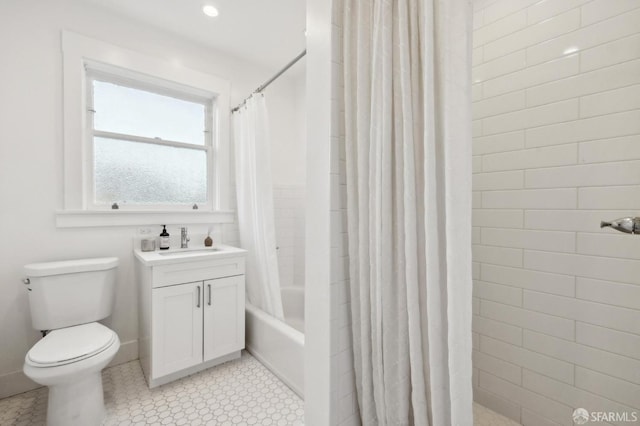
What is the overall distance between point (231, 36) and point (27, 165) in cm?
167

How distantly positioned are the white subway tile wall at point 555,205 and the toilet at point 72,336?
202cm

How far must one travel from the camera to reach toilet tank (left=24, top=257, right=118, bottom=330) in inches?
62.1

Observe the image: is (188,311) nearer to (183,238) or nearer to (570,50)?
(183,238)

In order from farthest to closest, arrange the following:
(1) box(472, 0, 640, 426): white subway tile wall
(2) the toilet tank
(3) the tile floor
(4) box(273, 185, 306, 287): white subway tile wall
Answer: (4) box(273, 185, 306, 287): white subway tile wall < (2) the toilet tank < (3) the tile floor < (1) box(472, 0, 640, 426): white subway tile wall

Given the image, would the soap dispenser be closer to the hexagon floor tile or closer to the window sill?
the window sill

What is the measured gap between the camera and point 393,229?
0.98 meters

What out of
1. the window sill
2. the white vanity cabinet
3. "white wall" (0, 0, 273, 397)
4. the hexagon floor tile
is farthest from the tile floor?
the window sill

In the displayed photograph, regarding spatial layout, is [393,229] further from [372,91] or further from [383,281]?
[372,91]

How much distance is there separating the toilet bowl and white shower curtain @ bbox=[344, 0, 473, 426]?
1271 mm

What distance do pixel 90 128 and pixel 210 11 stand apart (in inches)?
47.0

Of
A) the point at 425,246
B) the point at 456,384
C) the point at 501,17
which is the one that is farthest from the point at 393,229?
the point at 501,17

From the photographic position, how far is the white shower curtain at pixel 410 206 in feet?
2.56

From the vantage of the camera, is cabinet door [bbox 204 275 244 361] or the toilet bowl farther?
cabinet door [bbox 204 275 244 361]

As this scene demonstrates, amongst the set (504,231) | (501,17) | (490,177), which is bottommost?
(504,231)
